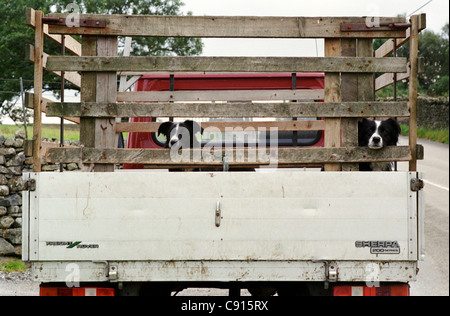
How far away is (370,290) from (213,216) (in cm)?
108

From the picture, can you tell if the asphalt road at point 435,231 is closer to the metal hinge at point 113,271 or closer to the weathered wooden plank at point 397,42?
the weathered wooden plank at point 397,42

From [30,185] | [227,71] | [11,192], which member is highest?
[227,71]

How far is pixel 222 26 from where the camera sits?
366 cm

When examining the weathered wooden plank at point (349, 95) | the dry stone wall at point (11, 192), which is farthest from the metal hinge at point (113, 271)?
the dry stone wall at point (11, 192)

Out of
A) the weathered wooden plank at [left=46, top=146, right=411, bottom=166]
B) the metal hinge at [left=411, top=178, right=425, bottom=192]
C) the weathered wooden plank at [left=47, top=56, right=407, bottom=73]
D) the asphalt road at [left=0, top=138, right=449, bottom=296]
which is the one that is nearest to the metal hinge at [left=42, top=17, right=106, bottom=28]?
the weathered wooden plank at [left=47, top=56, right=407, bottom=73]

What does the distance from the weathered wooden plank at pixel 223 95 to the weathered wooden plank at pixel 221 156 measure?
211 cm

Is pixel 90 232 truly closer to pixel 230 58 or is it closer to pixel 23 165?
pixel 230 58

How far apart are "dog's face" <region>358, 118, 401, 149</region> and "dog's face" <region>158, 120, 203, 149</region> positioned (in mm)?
1893

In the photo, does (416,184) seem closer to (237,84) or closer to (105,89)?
(105,89)

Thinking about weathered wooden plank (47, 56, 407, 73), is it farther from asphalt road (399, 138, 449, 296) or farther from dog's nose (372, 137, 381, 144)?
asphalt road (399, 138, 449, 296)

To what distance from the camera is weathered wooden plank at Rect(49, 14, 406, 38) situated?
11.9 feet

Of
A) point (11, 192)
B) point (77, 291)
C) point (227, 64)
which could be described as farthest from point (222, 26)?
point (11, 192)

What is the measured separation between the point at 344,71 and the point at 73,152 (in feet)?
6.33
